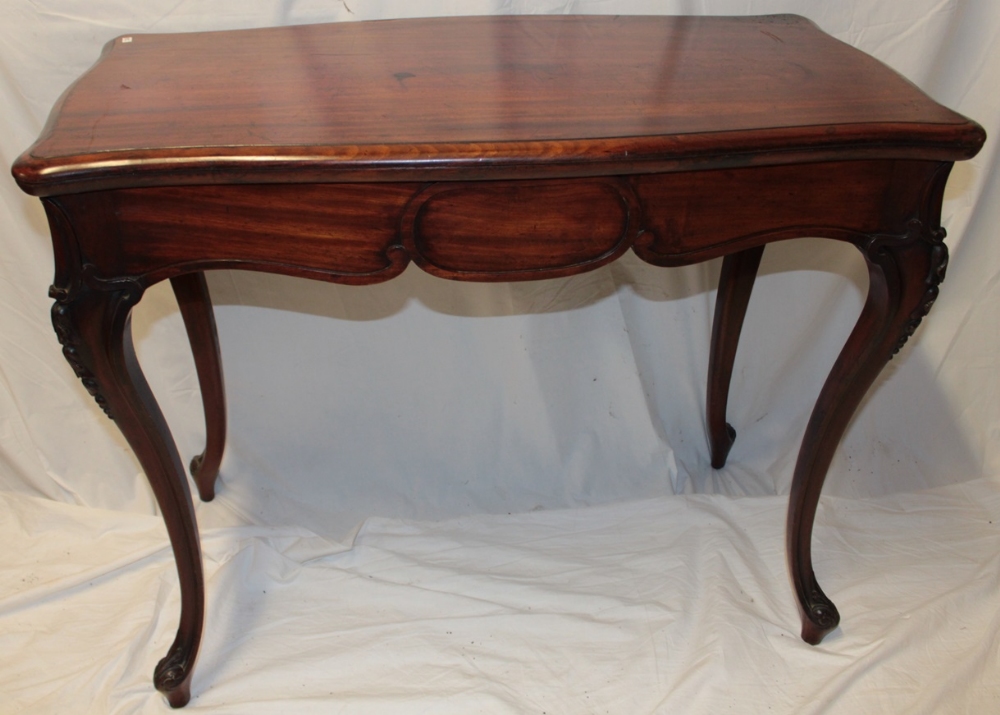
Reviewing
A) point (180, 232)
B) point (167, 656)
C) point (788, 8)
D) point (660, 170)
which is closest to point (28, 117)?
point (180, 232)

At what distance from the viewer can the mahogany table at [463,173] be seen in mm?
788

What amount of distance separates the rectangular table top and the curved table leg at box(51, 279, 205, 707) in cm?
13

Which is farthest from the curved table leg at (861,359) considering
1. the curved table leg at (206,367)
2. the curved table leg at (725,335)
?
the curved table leg at (206,367)

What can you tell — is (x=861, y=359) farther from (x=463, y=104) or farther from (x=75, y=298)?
(x=75, y=298)

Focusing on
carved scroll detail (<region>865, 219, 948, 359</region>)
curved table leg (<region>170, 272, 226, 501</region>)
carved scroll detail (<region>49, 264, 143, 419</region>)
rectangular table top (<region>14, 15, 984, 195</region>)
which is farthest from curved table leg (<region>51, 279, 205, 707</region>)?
carved scroll detail (<region>865, 219, 948, 359</region>)

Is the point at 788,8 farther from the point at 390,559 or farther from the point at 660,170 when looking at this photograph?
the point at 390,559

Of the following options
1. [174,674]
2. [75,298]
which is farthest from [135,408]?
[174,674]

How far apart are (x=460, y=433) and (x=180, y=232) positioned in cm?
82

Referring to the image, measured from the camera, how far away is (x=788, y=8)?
1.36 metres

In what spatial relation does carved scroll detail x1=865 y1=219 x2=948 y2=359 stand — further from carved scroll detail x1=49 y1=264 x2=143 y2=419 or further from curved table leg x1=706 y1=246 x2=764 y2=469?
carved scroll detail x1=49 y1=264 x2=143 y2=419

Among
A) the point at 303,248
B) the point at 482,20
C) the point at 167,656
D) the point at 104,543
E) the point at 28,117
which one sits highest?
the point at 482,20

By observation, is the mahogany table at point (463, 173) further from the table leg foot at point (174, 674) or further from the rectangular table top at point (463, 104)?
the table leg foot at point (174, 674)

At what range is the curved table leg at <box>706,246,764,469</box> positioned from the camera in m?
1.36

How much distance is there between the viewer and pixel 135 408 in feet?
3.11
